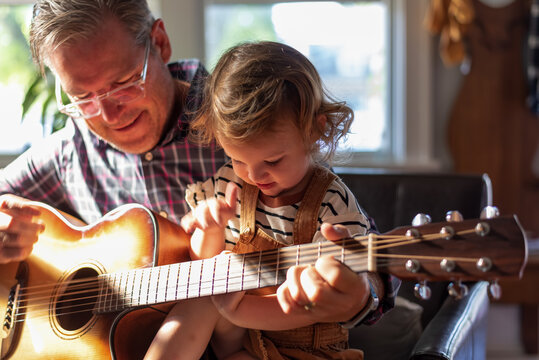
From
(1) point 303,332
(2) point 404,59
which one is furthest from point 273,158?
(2) point 404,59

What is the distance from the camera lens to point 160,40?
1.54 meters

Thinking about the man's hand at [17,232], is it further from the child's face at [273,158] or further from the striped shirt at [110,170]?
the child's face at [273,158]

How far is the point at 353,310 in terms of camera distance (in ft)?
Result: 3.58

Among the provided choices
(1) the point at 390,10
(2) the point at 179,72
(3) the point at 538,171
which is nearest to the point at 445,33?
(1) the point at 390,10

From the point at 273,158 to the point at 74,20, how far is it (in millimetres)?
581

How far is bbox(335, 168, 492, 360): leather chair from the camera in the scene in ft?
4.48

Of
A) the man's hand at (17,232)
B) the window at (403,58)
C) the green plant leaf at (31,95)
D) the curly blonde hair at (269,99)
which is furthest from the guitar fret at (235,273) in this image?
the window at (403,58)

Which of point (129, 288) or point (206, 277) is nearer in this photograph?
point (206, 277)

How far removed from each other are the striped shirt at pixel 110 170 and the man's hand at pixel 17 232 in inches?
9.2

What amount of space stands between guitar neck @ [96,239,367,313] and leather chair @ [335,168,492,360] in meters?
0.37

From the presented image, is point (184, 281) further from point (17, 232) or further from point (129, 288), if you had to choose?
point (17, 232)

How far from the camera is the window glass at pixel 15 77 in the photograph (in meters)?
3.40

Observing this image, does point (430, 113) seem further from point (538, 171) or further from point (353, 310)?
point (353, 310)

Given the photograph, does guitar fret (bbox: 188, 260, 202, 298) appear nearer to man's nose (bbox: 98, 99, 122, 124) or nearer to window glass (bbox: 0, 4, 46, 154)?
man's nose (bbox: 98, 99, 122, 124)
